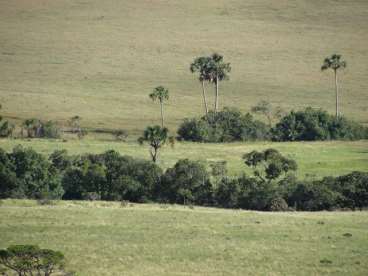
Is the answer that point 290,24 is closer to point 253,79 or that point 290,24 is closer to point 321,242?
point 253,79

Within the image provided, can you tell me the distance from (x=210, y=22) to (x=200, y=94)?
32.9m

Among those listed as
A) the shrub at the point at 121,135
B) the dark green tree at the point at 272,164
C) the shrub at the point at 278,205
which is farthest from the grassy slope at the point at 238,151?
the shrub at the point at 278,205

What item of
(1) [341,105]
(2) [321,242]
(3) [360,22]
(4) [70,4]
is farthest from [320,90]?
(2) [321,242]

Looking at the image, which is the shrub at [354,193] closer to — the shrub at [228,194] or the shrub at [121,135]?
the shrub at [228,194]

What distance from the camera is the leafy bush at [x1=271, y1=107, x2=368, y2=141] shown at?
85.3 metres

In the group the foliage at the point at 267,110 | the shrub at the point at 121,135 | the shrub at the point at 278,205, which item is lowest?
the shrub at the point at 278,205

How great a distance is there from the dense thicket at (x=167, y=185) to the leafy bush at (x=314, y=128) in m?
30.2

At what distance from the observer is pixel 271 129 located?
284 ft

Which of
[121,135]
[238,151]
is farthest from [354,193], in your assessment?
[121,135]

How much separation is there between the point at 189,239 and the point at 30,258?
7279mm

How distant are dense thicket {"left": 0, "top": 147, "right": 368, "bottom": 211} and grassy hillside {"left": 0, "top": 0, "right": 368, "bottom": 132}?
38415 mm

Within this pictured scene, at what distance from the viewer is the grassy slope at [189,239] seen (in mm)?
33062

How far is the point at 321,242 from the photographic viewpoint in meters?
36.9

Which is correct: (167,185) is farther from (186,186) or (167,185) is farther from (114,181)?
(114,181)
